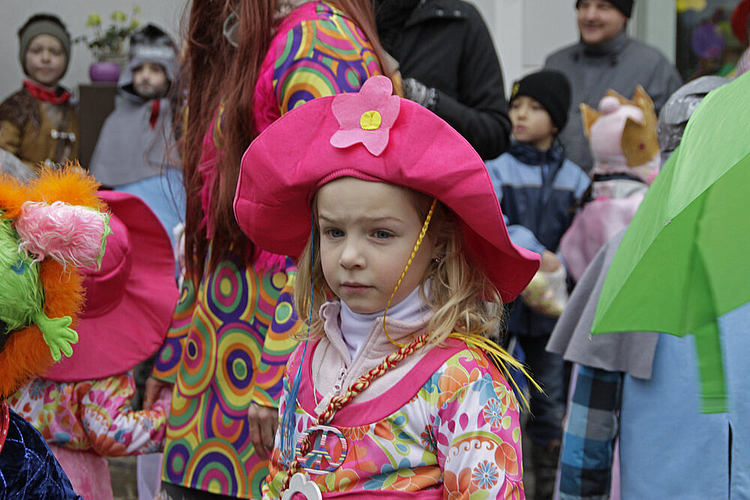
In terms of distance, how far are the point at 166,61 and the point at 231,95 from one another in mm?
3666

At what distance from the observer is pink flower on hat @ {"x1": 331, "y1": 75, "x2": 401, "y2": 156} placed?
1.53 m

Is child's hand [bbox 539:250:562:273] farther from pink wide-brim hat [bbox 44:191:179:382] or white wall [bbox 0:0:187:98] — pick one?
white wall [bbox 0:0:187:98]

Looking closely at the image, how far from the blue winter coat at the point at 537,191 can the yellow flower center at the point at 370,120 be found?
8.76 ft

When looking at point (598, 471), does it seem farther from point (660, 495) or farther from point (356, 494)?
point (356, 494)

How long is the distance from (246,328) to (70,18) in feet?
14.4

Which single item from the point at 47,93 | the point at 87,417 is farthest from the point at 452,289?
the point at 47,93

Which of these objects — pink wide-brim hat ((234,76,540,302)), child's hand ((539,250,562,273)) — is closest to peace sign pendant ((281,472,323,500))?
pink wide-brim hat ((234,76,540,302))

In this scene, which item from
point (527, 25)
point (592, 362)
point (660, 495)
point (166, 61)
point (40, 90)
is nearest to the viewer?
point (660, 495)

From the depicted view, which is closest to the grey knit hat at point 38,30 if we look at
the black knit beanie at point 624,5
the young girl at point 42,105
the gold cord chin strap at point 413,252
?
the young girl at point 42,105

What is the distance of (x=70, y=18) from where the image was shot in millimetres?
5734

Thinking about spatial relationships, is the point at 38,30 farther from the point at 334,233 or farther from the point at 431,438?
the point at 431,438

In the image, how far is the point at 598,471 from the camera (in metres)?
2.18

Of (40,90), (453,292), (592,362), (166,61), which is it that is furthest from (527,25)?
(453,292)

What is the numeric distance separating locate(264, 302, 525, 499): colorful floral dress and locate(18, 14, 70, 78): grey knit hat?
13.8 ft
